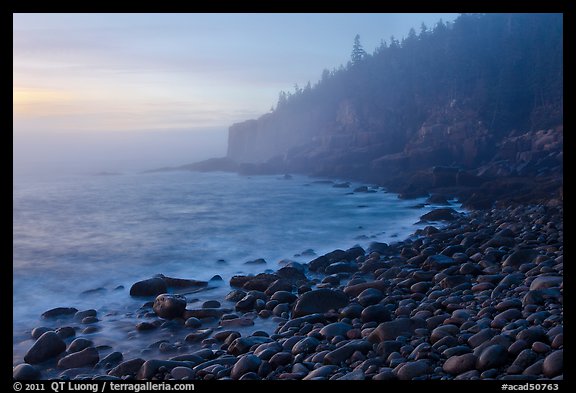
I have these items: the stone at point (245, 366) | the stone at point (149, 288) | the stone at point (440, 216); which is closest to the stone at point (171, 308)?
the stone at point (149, 288)

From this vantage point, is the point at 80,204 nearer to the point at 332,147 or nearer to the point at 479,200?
the point at 479,200

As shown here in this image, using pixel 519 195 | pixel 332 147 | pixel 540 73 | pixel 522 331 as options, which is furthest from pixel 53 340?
pixel 540 73

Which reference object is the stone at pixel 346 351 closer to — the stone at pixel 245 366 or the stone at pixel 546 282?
the stone at pixel 245 366

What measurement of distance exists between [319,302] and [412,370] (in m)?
2.27

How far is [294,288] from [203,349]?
2.59 meters

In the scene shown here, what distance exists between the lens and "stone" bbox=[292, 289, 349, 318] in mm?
6125

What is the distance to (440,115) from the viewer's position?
3158 centimetres

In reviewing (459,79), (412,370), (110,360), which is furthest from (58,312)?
(459,79)

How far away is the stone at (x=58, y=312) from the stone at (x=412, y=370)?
477 cm

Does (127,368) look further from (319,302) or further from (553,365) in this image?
(553,365)

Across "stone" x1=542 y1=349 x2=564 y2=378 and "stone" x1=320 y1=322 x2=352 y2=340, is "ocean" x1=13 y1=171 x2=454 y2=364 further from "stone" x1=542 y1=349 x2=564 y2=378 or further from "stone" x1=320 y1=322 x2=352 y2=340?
"stone" x1=542 y1=349 x2=564 y2=378

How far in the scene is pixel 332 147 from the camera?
3466 centimetres

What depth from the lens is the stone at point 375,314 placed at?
557 cm
